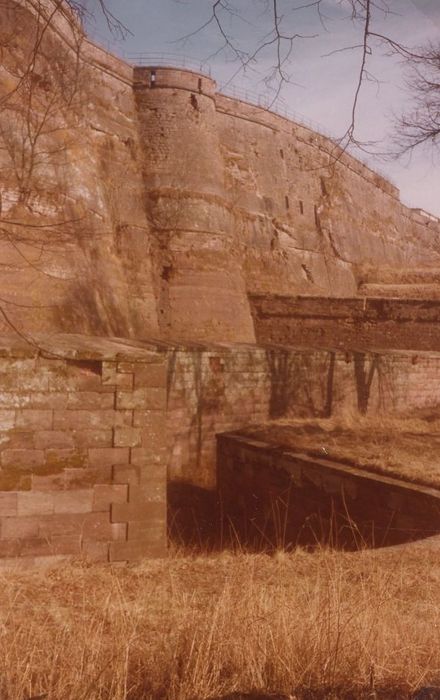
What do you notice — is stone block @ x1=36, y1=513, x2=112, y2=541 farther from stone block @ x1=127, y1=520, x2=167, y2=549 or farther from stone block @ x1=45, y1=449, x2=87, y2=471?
stone block @ x1=45, y1=449, x2=87, y2=471

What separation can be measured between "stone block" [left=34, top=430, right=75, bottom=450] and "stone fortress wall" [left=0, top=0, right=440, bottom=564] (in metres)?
0.01

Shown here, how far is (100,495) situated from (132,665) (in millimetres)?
3520

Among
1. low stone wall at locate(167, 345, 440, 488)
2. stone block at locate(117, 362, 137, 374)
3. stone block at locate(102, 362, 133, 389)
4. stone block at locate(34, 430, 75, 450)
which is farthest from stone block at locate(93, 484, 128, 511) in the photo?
low stone wall at locate(167, 345, 440, 488)

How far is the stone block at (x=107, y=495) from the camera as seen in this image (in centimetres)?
628

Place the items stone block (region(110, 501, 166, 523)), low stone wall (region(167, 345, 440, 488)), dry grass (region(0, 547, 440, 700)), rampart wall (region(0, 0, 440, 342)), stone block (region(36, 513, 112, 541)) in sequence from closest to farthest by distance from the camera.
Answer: dry grass (region(0, 547, 440, 700)), stone block (region(36, 513, 112, 541)), stone block (region(110, 501, 166, 523)), low stone wall (region(167, 345, 440, 488)), rampart wall (region(0, 0, 440, 342))

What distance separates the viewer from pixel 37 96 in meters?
18.2

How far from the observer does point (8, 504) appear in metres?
6.00

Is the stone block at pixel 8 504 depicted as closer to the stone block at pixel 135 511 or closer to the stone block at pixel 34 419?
the stone block at pixel 34 419

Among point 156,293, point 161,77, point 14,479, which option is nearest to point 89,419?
point 14,479

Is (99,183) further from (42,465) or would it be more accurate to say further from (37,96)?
(42,465)

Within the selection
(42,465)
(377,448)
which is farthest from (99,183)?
(42,465)

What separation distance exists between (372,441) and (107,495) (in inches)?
217

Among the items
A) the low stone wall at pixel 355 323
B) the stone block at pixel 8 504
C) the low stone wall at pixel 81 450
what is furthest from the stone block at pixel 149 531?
the low stone wall at pixel 355 323

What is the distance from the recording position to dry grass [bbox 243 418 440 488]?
838cm
